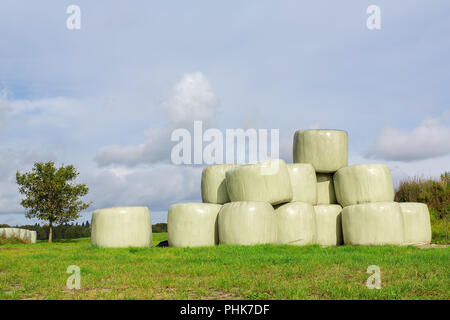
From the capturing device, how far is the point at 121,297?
5.50m

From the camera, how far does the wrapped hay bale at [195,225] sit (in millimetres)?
11844

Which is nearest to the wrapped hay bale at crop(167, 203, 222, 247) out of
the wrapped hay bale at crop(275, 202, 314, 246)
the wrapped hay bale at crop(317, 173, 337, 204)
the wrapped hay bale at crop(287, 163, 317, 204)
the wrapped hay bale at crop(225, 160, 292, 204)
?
the wrapped hay bale at crop(225, 160, 292, 204)

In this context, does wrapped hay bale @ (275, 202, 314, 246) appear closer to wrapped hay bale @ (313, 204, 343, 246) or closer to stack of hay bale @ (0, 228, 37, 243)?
wrapped hay bale @ (313, 204, 343, 246)

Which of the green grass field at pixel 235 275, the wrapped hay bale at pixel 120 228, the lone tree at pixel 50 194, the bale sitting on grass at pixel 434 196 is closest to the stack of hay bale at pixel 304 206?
the wrapped hay bale at pixel 120 228

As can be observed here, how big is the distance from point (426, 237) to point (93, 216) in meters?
9.46

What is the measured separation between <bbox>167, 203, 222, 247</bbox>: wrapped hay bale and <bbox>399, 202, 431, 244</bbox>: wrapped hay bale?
548cm

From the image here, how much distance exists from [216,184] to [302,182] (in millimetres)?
2460

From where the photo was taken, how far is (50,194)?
81.9 ft

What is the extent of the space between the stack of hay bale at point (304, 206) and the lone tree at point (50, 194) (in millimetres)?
13894

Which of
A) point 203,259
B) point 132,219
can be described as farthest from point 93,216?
point 203,259

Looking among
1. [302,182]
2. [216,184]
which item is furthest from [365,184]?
[216,184]

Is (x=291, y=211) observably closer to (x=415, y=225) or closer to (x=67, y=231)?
(x=415, y=225)
